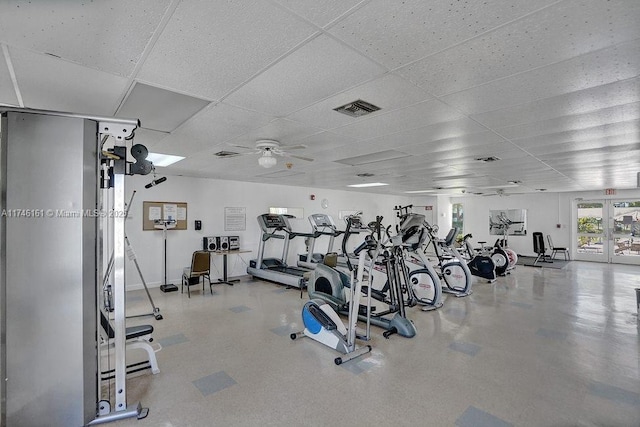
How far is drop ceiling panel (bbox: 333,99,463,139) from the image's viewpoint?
100 inches

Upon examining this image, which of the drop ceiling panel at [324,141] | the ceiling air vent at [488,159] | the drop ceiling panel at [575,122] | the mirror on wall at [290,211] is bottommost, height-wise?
the mirror on wall at [290,211]

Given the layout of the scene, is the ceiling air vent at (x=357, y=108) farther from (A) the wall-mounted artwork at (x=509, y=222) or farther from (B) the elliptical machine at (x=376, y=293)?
(A) the wall-mounted artwork at (x=509, y=222)

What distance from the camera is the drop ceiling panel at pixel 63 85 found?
70.0 inches

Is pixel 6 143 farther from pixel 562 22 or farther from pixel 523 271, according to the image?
pixel 523 271

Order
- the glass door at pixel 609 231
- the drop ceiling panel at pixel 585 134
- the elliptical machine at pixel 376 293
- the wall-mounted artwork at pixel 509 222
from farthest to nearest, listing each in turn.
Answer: the wall-mounted artwork at pixel 509 222
the glass door at pixel 609 231
the elliptical machine at pixel 376 293
the drop ceiling panel at pixel 585 134

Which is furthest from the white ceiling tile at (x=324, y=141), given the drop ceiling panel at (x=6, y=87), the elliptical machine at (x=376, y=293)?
the drop ceiling panel at (x=6, y=87)

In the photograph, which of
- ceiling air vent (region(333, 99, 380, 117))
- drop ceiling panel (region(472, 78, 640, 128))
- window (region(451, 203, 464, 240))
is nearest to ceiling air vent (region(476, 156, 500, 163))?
drop ceiling panel (region(472, 78, 640, 128))

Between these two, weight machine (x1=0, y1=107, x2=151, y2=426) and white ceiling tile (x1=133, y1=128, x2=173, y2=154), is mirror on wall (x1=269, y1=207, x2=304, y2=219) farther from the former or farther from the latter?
weight machine (x1=0, y1=107, x2=151, y2=426)

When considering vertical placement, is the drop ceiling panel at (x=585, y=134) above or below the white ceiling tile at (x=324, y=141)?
below

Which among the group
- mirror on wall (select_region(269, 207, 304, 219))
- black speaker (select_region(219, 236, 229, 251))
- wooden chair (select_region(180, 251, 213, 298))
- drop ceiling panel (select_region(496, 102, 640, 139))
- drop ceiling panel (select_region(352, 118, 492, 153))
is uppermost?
drop ceiling panel (select_region(352, 118, 492, 153))

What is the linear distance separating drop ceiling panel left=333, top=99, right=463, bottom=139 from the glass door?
1040 centimetres

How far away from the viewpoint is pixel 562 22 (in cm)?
140

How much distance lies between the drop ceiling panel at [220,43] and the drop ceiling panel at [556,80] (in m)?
1.45

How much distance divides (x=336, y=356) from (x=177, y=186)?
512cm
